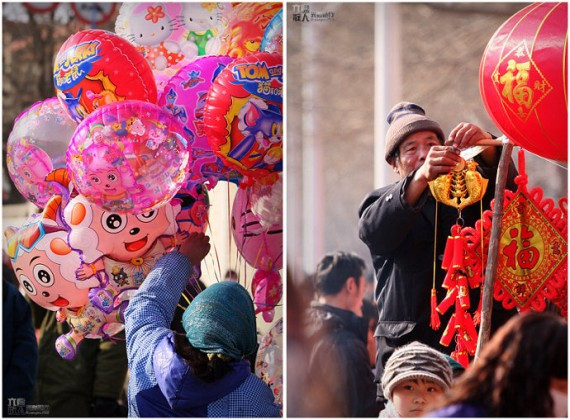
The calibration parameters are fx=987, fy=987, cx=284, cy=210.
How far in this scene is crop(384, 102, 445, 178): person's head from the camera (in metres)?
2.93

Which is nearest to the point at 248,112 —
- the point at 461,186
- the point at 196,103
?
the point at 196,103

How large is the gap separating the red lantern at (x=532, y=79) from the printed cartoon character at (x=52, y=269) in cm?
146

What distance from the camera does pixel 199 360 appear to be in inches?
106

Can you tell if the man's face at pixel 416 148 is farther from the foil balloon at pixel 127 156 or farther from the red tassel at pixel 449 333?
the foil balloon at pixel 127 156

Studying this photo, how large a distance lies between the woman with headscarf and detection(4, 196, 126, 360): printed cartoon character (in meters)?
0.44

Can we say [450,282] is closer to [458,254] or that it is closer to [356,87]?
[458,254]

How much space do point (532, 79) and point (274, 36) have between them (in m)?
1.07

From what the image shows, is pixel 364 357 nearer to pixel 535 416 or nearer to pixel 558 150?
pixel 558 150

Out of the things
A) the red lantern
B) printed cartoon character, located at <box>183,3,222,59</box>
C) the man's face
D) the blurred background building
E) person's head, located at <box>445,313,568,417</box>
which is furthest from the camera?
printed cartoon character, located at <box>183,3,222,59</box>

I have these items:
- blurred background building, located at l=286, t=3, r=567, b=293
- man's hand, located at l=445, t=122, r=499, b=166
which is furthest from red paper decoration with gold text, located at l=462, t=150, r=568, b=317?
blurred background building, located at l=286, t=3, r=567, b=293

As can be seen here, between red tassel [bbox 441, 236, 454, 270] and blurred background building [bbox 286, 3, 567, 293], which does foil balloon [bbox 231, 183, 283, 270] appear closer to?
blurred background building [bbox 286, 3, 567, 293]

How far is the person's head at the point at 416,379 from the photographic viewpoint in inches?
103

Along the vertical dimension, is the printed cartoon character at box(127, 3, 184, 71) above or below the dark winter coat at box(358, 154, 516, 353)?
above

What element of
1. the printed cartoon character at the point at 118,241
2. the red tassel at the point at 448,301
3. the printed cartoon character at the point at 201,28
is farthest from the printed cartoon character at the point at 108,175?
the red tassel at the point at 448,301
